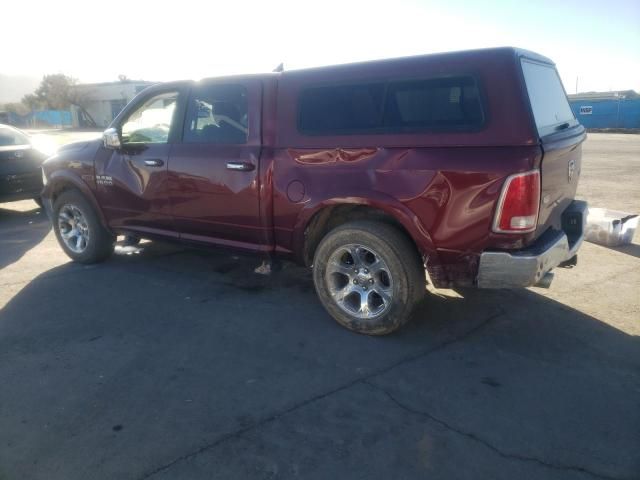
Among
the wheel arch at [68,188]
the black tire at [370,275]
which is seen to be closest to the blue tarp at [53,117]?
the wheel arch at [68,188]

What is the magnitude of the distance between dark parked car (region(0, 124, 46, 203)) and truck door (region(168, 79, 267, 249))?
4594 millimetres

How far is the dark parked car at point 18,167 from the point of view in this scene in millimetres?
7781

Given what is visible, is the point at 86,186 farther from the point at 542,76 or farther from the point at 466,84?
the point at 542,76

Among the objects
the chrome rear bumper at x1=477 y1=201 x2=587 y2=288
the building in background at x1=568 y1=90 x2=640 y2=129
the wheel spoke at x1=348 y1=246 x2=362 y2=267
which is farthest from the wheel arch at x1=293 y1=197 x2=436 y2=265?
the building in background at x1=568 y1=90 x2=640 y2=129

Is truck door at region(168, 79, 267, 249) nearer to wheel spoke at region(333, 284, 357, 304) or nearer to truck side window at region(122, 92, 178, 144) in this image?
truck side window at region(122, 92, 178, 144)

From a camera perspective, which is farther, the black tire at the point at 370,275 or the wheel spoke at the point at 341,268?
the wheel spoke at the point at 341,268

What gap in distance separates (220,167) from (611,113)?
3905cm

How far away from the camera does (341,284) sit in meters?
3.96

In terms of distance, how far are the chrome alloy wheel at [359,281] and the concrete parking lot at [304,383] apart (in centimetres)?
24

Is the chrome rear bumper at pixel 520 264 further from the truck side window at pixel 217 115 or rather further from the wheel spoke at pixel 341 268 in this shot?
the truck side window at pixel 217 115

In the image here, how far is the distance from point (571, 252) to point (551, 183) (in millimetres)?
677

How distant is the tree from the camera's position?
54656 mm

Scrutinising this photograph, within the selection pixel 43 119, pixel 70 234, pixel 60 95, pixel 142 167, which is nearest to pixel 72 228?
pixel 70 234

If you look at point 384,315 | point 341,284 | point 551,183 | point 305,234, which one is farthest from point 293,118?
point 551,183
